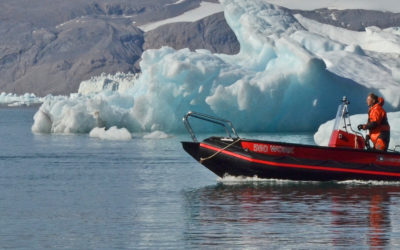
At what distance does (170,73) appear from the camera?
111 ft

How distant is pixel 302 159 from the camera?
58.7ft

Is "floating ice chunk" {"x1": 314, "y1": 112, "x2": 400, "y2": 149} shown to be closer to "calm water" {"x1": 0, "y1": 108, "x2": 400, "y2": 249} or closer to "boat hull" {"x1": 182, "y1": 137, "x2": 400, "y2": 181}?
"calm water" {"x1": 0, "y1": 108, "x2": 400, "y2": 249}

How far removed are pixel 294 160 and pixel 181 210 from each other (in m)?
3.62

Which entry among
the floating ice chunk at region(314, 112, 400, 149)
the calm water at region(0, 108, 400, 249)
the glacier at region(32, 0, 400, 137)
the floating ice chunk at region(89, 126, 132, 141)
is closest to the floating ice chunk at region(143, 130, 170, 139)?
the floating ice chunk at region(89, 126, 132, 141)

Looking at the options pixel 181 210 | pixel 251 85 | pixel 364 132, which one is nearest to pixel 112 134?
pixel 251 85

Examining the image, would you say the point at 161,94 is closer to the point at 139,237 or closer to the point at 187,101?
the point at 187,101

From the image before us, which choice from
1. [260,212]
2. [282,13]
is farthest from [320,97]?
[260,212]

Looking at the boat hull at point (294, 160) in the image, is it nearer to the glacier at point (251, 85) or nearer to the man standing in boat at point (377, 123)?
the man standing in boat at point (377, 123)

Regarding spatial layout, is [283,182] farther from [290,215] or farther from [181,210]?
[290,215]

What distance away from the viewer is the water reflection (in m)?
12.0

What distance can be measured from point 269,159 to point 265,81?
17.0 m

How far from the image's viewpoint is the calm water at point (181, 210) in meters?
12.0

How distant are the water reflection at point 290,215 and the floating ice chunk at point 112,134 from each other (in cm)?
1771

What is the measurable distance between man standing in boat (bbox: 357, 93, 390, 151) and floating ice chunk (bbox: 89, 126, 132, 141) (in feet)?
61.9
